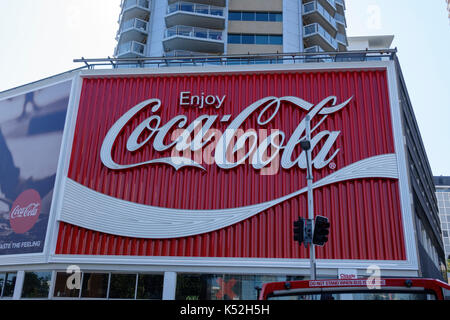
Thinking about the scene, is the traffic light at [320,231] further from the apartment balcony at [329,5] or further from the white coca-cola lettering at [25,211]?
the apartment balcony at [329,5]

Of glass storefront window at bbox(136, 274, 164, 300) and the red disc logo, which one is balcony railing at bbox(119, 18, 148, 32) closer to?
the red disc logo

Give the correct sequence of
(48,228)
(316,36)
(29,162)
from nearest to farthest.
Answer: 1. (48,228)
2. (29,162)
3. (316,36)

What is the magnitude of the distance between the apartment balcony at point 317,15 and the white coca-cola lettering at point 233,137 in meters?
28.5

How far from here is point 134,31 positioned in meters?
48.9

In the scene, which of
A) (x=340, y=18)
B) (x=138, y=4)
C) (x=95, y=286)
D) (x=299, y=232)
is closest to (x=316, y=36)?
(x=340, y=18)

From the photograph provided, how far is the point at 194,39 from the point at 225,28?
405 cm

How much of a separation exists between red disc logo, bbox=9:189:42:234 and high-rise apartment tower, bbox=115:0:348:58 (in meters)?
25.1

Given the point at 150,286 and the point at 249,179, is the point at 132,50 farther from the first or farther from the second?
the point at 150,286

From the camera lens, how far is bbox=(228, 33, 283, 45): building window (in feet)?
148

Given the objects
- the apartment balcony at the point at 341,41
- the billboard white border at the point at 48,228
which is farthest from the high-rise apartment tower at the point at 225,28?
the billboard white border at the point at 48,228

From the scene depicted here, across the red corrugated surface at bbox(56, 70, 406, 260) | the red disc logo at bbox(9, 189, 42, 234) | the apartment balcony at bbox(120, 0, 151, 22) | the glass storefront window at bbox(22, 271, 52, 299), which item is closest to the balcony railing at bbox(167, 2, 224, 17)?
the apartment balcony at bbox(120, 0, 151, 22)

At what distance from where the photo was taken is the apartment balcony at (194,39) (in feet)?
147

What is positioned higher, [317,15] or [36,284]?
[317,15]
